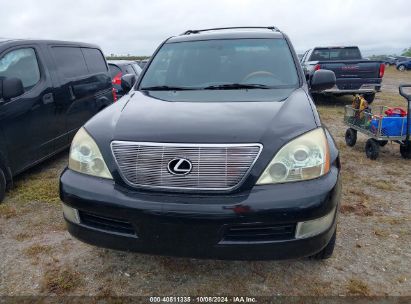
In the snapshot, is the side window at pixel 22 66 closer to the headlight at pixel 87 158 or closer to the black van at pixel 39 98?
the black van at pixel 39 98

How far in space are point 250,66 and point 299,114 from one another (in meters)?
1.15

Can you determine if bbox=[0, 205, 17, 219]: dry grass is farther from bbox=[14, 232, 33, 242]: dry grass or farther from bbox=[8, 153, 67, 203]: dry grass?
bbox=[14, 232, 33, 242]: dry grass

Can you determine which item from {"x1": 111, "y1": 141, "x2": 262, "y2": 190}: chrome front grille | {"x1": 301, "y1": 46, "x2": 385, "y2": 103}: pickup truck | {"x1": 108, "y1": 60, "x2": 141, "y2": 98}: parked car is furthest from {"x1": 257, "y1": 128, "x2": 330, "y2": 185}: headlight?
{"x1": 301, "y1": 46, "x2": 385, "y2": 103}: pickup truck

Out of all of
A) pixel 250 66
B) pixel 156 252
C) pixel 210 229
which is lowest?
pixel 156 252

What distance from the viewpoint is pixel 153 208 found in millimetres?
2006

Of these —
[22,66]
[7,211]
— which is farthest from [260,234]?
[22,66]

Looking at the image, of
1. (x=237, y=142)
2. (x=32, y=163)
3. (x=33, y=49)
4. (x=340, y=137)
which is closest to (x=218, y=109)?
(x=237, y=142)

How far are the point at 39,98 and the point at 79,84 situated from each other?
42.0 inches

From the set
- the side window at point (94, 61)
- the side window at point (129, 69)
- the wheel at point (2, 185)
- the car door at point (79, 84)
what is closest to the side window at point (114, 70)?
the side window at point (129, 69)

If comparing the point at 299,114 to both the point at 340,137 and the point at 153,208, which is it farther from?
the point at 340,137

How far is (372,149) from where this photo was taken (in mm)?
5336

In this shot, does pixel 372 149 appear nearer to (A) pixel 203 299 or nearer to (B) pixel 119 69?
(A) pixel 203 299

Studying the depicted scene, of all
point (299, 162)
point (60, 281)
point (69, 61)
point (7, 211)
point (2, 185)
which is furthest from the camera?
point (69, 61)

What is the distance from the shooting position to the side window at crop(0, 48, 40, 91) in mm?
3933
